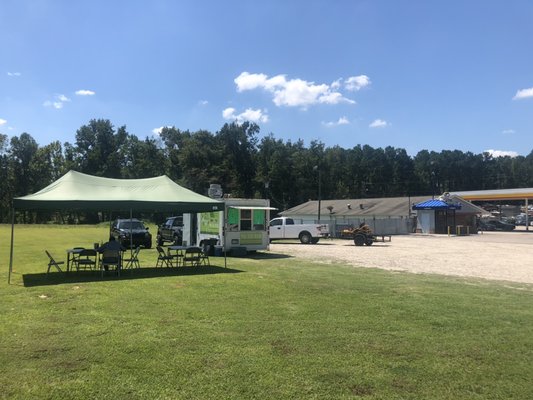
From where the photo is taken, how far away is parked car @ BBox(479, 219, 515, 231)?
174 ft

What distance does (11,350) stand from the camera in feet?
18.1

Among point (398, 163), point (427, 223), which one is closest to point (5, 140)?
point (427, 223)

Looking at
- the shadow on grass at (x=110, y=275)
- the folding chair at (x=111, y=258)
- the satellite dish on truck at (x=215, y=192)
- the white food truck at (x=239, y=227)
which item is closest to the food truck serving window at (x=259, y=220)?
the white food truck at (x=239, y=227)

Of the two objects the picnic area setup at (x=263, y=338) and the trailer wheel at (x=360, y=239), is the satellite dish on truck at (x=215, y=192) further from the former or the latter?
the trailer wheel at (x=360, y=239)

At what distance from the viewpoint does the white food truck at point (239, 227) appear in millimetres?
18828

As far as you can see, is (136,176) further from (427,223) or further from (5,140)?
(427,223)

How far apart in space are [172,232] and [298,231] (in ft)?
25.6

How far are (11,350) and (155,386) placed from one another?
7.29ft

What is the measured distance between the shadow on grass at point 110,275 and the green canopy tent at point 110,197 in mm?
731

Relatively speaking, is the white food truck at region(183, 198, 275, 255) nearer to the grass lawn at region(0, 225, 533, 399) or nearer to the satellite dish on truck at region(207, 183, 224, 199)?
the satellite dish on truck at region(207, 183, 224, 199)

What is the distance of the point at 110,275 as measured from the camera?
41.6ft

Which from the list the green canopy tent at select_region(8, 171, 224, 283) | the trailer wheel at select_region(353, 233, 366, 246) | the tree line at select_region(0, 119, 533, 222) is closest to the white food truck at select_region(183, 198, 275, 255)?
the green canopy tent at select_region(8, 171, 224, 283)

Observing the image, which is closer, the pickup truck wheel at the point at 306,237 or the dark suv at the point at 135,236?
the dark suv at the point at 135,236

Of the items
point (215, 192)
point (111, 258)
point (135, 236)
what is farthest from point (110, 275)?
point (135, 236)
